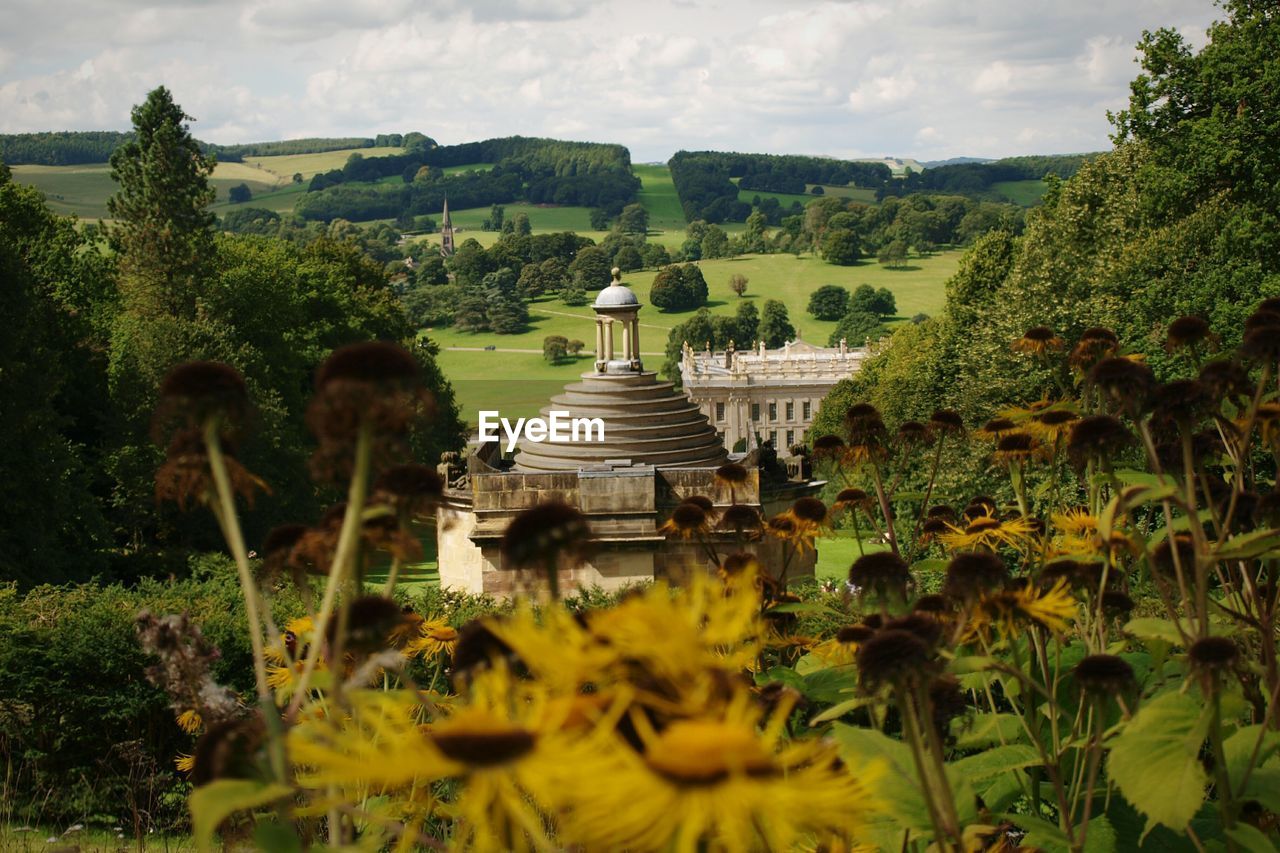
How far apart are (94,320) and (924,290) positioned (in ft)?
450

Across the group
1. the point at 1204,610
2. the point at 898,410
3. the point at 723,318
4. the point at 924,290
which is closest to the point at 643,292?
the point at 723,318

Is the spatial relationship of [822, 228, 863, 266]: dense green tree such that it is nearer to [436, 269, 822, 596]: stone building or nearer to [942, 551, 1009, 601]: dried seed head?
[436, 269, 822, 596]: stone building

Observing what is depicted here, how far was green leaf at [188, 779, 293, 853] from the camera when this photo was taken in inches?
79.4

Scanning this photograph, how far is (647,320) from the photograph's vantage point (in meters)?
162

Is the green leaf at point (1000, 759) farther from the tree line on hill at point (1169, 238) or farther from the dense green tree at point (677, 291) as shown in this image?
the dense green tree at point (677, 291)

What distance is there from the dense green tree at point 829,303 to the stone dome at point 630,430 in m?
136

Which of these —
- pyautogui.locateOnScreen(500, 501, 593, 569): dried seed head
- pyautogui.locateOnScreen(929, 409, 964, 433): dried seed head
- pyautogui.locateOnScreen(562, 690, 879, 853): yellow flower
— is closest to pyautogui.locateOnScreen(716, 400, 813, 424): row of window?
pyautogui.locateOnScreen(929, 409, 964, 433): dried seed head

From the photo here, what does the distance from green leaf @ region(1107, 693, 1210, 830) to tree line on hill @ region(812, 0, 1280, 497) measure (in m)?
20.9

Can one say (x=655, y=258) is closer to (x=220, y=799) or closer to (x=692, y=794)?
(x=220, y=799)

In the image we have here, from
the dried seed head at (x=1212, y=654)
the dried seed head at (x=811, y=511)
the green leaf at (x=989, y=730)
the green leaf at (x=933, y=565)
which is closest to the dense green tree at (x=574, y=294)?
the dried seed head at (x=811, y=511)

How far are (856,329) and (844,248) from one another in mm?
40935

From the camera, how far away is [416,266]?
198 m

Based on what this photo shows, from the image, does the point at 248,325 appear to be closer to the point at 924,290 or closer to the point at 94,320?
the point at 94,320

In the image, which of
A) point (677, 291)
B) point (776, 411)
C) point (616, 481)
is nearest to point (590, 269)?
point (677, 291)
